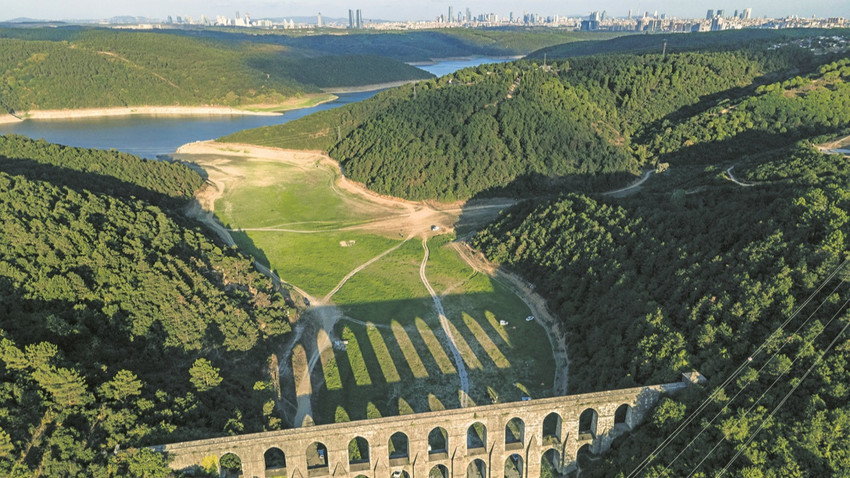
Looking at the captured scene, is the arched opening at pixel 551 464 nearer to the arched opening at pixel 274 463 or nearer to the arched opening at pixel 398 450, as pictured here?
the arched opening at pixel 398 450

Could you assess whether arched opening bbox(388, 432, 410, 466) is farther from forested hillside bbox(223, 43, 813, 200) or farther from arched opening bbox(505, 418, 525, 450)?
forested hillside bbox(223, 43, 813, 200)

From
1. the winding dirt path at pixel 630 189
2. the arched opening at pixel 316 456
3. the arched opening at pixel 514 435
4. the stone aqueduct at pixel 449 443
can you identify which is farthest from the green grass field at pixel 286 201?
the stone aqueduct at pixel 449 443

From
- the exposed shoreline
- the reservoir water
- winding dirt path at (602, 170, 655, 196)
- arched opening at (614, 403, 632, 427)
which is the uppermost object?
the exposed shoreline

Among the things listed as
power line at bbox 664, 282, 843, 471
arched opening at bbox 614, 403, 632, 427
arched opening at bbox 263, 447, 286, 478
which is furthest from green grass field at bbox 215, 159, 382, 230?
power line at bbox 664, 282, 843, 471

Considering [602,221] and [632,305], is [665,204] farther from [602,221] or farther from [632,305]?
[632,305]

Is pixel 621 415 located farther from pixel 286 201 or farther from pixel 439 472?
pixel 286 201
